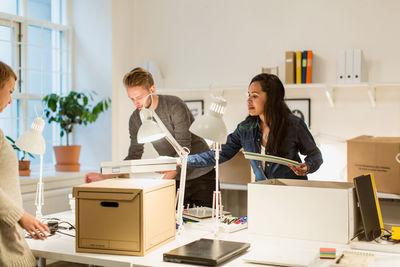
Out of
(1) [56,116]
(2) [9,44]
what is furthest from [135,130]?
(2) [9,44]

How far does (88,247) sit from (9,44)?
326cm

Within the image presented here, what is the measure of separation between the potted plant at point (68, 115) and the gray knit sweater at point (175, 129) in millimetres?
1650

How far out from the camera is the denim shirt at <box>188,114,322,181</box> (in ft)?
8.62

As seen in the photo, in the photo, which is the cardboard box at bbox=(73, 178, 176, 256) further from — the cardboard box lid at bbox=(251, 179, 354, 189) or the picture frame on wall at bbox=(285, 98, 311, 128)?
the picture frame on wall at bbox=(285, 98, 311, 128)

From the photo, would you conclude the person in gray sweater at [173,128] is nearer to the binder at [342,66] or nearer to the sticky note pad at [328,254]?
the sticky note pad at [328,254]

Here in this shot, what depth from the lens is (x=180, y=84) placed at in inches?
194

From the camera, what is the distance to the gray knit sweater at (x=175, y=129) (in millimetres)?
2836

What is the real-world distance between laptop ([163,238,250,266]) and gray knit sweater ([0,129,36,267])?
569mm

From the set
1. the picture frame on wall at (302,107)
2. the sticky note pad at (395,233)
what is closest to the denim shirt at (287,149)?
the sticky note pad at (395,233)

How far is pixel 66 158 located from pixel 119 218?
2.89 meters

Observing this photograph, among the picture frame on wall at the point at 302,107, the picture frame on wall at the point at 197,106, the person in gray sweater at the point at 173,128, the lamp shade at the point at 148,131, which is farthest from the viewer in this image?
the picture frame on wall at the point at 197,106

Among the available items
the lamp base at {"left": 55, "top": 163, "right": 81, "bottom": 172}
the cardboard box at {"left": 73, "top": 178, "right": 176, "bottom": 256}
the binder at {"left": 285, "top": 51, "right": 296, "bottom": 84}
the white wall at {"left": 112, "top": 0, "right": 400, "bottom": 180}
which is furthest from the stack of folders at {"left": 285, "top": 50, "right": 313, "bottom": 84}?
the cardboard box at {"left": 73, "top": 178, "right": 176, "bottom": 256}

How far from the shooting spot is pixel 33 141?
2.37 meters

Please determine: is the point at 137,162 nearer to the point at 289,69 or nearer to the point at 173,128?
the point at 173,128
